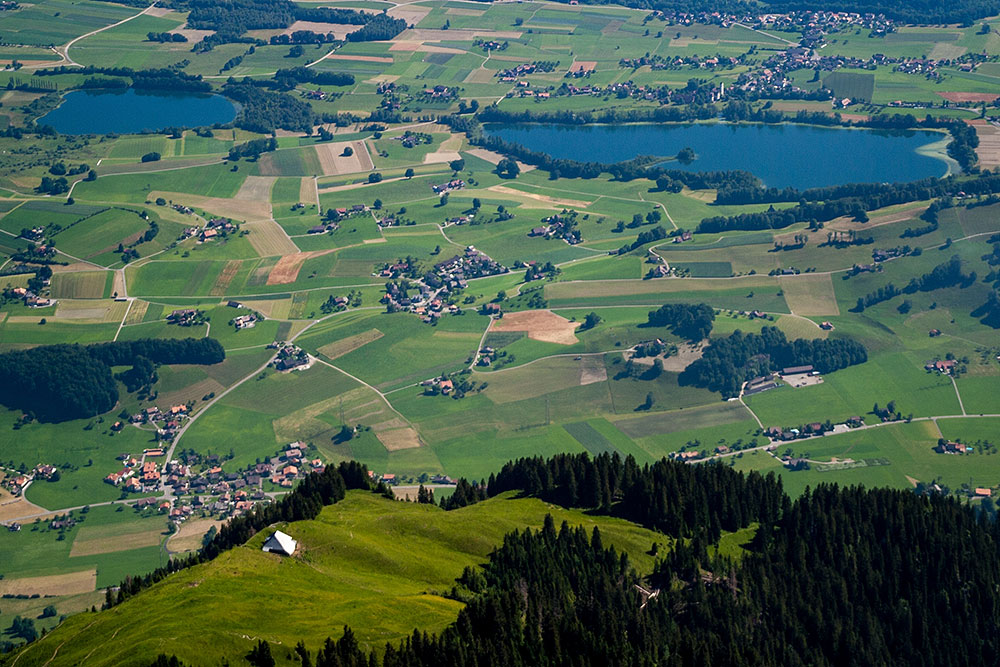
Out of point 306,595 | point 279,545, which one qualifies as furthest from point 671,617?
point 279,545

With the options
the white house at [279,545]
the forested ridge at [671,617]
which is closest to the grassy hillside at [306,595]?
the white house at [279,545]

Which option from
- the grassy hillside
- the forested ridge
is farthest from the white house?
the forested ridge

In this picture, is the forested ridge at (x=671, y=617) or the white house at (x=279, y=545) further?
the white house at (x=279, y=545)

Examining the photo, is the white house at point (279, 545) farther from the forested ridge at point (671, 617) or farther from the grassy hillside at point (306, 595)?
the forested ridge at point (671, 617)

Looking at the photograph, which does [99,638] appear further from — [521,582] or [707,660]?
[707,660]

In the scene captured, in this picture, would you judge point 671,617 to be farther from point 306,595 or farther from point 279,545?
point 279,545

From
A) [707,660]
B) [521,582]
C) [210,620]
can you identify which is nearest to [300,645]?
[210,620]
